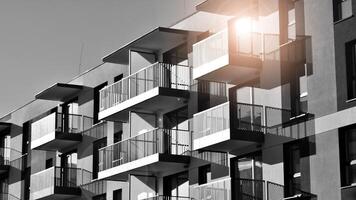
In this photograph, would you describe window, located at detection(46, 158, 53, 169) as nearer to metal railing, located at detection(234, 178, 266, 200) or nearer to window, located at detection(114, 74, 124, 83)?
window, located at detection(114, 74, 124, 83)

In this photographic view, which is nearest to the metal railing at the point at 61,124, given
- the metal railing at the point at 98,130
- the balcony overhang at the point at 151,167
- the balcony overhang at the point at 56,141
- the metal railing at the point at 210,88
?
the balcony overhang at the point at 56,141

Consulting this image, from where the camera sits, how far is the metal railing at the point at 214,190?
31188 millimetres

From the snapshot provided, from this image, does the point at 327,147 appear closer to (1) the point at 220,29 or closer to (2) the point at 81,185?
(1) the point at 220,29

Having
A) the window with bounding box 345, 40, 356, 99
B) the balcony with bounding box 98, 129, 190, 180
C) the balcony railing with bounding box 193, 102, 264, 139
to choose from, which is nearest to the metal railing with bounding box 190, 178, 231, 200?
the balcony railing with bounding box 193, 102, 264, 139

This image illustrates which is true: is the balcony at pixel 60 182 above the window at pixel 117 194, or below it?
above

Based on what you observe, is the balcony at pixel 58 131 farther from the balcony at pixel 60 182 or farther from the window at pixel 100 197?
Result: the window at pixel 100 197

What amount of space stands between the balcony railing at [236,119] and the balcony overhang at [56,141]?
506 inches

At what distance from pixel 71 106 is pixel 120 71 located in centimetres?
524

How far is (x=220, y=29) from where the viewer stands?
114 ft

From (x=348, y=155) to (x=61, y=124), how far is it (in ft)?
A: 65.1

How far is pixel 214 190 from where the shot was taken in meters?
31.8

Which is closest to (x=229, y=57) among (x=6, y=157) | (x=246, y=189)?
(x=246, y=189)

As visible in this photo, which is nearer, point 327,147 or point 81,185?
point 327,147

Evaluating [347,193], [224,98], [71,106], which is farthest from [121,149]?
[347,193]
